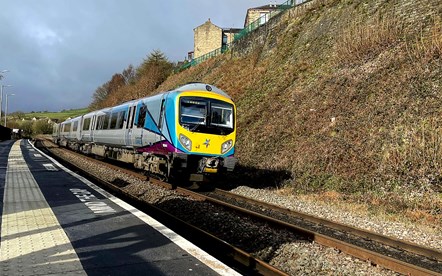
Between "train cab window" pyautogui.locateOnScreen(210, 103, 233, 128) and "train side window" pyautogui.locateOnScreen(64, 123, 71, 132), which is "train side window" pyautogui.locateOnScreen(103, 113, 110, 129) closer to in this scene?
"train cab window" pyautogui.locateOnScreen(210, 103, 233, 128)

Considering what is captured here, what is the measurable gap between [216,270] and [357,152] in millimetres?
9476

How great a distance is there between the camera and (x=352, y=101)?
1545cm

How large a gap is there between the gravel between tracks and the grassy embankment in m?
1.01

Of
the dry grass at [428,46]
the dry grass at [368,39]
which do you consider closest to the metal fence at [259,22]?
the dry grass at [368,39]

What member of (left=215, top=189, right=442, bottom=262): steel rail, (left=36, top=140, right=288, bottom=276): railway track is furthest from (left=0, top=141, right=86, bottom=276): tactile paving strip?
(left=215, top=189, right=442, bottom=262): steel rail

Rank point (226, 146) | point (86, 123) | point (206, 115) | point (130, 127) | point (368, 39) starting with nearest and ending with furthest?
1. point (206, 115)
2. point (226, 146)
3. point (130, 127)
4. point (368, 39)
5. point (86, 123)

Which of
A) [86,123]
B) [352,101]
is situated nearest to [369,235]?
[352,101]

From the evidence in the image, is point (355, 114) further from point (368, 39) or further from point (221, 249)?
point (221, 249)

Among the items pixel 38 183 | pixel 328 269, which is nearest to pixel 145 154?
pixel 38 183

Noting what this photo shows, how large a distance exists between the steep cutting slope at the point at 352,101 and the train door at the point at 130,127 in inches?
198

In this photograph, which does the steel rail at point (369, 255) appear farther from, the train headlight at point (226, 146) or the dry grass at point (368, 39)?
the dry grass at point (368, 39)

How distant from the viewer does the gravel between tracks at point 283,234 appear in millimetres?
5828

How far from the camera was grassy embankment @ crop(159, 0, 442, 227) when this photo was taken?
10.7m

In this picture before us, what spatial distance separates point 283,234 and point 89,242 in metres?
3.71
